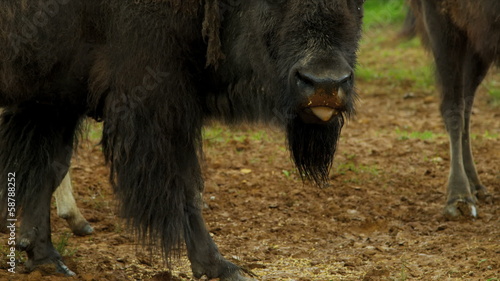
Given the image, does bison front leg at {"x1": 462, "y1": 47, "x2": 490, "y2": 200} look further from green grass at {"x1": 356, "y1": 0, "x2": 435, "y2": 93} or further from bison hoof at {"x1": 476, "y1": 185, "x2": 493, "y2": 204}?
green grass at {"x1": 356, "y1": 0, "x2": 435, "y2": 93}

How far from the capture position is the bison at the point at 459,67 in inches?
233

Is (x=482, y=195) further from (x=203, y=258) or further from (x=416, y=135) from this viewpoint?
(x=203, y=258)

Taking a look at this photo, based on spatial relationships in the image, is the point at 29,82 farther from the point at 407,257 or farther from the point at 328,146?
the point at 407,257

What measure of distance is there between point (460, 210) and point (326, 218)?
1.02 m

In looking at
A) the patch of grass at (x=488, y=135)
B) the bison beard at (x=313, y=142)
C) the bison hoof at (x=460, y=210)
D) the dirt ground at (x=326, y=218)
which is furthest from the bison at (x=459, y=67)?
the bison beard at (x=313, y=142)

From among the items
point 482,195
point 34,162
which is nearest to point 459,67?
point 482,195

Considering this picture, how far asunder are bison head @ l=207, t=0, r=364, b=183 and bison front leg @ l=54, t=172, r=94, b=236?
1535 millimetres

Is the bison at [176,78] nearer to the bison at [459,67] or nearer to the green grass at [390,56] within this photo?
the bison at [459,67]

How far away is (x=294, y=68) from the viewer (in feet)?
12.5

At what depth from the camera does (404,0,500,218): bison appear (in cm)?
591

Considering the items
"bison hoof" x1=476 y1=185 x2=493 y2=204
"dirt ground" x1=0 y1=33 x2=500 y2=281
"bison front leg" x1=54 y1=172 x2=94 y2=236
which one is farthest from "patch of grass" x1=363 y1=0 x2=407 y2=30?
"bison front leg" x1=54 y1=172 x2=94 y2=236

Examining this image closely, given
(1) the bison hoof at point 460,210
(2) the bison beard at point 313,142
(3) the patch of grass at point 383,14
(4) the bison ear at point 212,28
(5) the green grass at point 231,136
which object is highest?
(3) the patch of grass at point 383,14

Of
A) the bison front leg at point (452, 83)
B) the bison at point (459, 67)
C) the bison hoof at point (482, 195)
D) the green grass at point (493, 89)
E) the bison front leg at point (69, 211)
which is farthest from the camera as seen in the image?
the green grass at point (493, 89)

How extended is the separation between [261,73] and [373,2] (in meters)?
12.5
